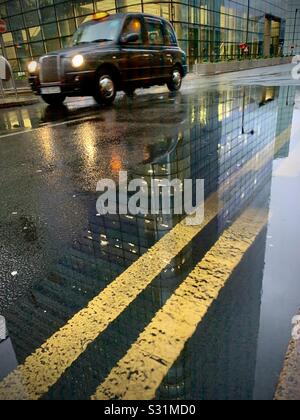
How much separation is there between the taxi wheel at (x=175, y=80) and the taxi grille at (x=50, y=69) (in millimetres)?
4820

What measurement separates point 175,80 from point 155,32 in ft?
6.61

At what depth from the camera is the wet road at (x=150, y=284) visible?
4.36 ft

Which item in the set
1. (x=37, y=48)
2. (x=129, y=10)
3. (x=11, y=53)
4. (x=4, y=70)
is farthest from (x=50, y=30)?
(x=4, y=70)

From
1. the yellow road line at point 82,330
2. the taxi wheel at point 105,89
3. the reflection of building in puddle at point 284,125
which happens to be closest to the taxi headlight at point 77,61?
the taxi wheel at point 105,89

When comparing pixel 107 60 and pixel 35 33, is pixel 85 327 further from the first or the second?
pixel 35 33

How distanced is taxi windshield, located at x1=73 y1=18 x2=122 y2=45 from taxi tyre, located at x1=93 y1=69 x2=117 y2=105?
1.08 metres

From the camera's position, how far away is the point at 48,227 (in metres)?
2.57

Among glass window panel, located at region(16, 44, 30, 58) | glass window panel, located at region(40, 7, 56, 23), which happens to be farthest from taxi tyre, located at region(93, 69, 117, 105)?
glass window panel, located at region(16, 44, 30, 58)

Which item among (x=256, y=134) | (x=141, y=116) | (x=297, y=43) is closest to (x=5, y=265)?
(x=256, y=134)

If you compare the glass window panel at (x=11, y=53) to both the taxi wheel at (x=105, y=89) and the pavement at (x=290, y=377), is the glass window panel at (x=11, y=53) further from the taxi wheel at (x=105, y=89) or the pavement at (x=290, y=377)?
the pavement at (x=290, y=377)

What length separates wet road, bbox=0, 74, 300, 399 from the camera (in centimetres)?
133

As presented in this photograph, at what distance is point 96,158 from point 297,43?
6513cm

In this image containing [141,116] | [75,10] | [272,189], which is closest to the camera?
[272,189]
